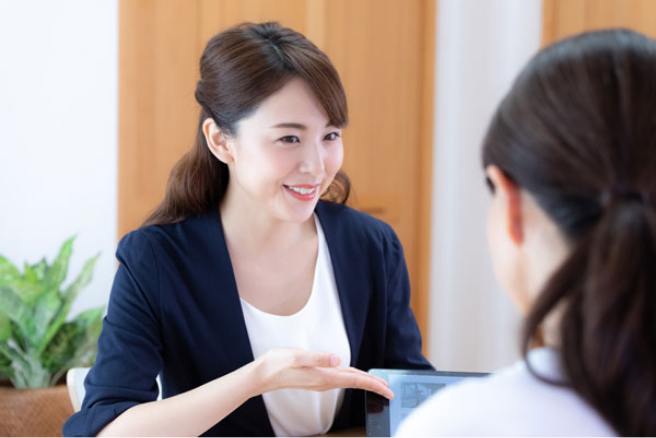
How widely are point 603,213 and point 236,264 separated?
114 cm

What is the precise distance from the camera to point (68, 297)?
8.20ft

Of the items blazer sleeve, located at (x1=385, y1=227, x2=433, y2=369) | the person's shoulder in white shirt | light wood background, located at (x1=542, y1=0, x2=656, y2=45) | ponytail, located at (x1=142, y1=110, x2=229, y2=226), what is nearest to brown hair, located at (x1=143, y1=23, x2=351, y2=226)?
ponytail, located at (x1=142, y1=110, x2=229, y2=226)

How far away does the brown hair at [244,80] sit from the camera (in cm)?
159

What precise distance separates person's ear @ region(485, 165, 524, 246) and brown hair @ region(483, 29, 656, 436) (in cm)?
3

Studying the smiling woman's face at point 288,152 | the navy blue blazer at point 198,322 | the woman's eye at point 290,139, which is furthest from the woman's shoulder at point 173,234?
the woman's eye at point 290,139

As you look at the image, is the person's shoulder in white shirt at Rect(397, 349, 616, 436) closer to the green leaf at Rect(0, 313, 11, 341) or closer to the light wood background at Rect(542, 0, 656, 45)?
the green leaf at Rect(0, 313, 11, 341)

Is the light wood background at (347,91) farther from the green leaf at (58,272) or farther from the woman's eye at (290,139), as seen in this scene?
the woman's eye at (290,139)

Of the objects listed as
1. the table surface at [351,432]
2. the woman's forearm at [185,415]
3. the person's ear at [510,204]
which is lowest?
the table surface at [351,432]

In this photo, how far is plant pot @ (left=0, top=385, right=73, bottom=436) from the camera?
2.33m

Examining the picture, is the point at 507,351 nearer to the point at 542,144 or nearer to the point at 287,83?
the point at 287,83

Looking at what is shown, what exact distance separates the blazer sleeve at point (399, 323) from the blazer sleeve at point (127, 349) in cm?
52

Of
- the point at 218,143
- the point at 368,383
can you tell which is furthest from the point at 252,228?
the point at 368,383

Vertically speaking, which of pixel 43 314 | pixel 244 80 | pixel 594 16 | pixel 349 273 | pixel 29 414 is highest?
pixel 594 16

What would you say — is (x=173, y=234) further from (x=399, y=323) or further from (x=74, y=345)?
(x=74, y=345)
